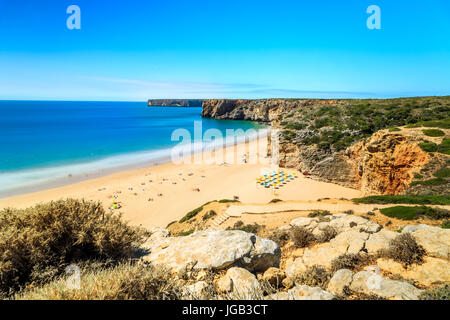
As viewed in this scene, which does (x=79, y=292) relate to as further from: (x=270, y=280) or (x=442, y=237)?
(x=442, y=237)

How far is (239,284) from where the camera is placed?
12.1 ft

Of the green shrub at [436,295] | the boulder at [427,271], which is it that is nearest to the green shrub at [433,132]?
the boulder at [427,271]

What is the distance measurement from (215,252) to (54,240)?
2880 mm

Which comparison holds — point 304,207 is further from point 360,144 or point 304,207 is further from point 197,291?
point 360,144

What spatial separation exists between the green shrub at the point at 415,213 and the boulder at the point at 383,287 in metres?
7.28

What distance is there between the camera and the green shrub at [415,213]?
29.3 ft

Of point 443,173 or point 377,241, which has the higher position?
point 443,173

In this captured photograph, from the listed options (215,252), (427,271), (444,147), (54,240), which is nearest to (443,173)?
(444,147)

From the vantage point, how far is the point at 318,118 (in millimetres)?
28953

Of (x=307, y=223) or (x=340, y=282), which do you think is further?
(x=307, y=223)

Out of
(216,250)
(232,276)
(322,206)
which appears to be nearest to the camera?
(232,276)

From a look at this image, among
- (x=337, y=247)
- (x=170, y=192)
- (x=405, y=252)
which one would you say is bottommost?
(x=170, y=192)

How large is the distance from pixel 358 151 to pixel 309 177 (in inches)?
196
